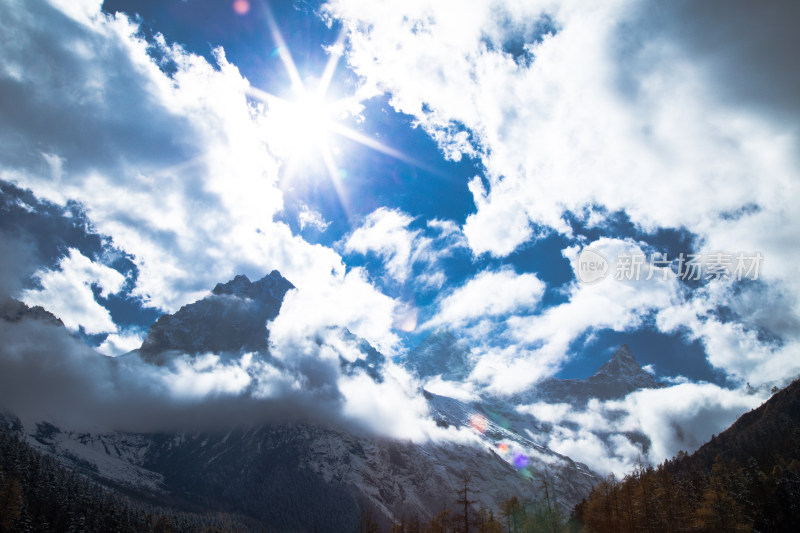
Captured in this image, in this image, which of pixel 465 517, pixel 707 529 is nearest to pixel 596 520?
pixel 707 529

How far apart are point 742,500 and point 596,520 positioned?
19.9m

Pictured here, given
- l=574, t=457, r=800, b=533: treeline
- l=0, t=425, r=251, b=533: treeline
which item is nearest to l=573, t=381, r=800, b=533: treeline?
l=574, t=457, r=800, b=533: treeline

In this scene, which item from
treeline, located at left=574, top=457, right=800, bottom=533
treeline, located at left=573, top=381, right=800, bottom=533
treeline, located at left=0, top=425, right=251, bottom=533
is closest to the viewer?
treeline, located at left=574, top=457, right=800, bottom=533

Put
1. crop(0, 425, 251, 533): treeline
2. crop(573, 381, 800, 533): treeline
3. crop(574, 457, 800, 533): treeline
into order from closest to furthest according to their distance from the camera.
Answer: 1. crop(574, 457, 800, 533): treeline
2. crop(573, 381, 800, 533): treeline
3. crop(0, 425, 251, 533): treeline

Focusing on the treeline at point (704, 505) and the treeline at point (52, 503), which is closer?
the treeline at point (704, 505)

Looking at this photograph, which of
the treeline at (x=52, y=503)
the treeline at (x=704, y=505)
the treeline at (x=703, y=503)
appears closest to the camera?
the treeline at (x=704, y=505)

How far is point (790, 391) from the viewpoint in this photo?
141125 millimetres

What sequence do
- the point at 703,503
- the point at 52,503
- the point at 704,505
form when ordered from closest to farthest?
the point at 704,505, the point at 703,503, the point at 52,503

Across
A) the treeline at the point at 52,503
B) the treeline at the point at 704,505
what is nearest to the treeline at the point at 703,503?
the treeline at the point at 704,505

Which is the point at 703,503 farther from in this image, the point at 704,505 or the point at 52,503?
the point at 52,503

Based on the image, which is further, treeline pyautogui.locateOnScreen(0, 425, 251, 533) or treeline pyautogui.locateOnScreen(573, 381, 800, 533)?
treeline pyautogui.locateOnScreen(0, 425, 251, 533)

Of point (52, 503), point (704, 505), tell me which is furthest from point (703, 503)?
point (52, 503)

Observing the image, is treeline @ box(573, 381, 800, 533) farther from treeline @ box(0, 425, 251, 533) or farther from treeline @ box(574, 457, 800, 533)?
treeline @ box(0, 425, 251, 533)

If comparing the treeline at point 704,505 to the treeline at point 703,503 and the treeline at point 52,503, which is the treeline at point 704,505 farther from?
the treeline at point 52,503
